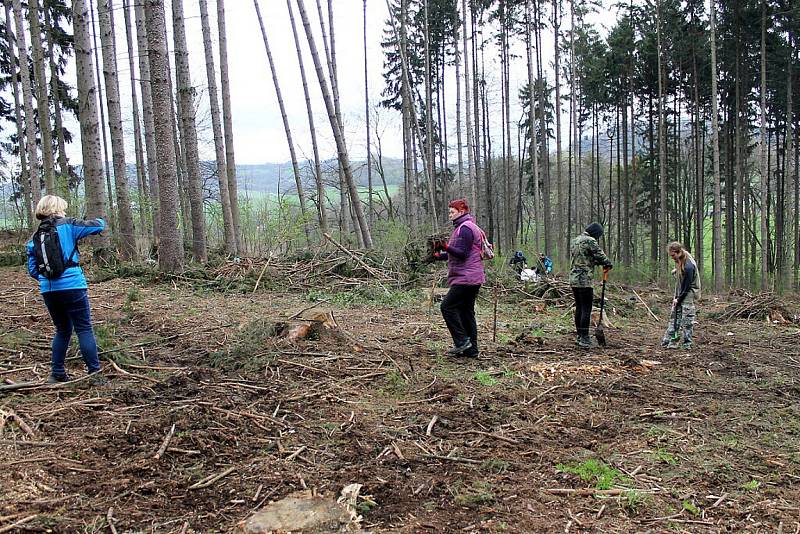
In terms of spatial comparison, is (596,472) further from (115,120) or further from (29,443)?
(115,120)

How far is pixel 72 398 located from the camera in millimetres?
4727

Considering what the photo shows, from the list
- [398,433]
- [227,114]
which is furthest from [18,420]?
[227,114]

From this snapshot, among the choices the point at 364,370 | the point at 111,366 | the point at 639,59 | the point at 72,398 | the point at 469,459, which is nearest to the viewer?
the point at 469,459

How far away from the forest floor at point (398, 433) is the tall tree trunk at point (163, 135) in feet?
12.9

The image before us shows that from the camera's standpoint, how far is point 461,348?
6.98 metres

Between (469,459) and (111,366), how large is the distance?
12.1ft

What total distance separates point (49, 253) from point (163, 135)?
7.29m

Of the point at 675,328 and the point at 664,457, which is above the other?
the point at 664,457

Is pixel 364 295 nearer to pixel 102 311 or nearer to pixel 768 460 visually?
pixel 102 311

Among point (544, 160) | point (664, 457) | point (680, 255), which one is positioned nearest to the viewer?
point (664, 457)

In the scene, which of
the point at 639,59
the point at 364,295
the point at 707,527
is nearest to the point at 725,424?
the point at 707,527

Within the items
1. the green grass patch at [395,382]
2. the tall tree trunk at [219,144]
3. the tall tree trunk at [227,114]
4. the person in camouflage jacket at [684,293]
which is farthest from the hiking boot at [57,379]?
the tall tree trunk at [227,114]

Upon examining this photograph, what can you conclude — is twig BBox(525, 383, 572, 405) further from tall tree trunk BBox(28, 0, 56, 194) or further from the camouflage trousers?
tall tree trunk BBox(28, 0, 56, 194)

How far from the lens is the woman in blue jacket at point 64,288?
16.0 ft
